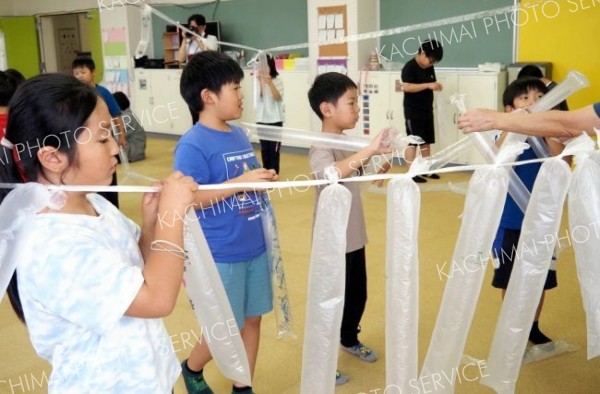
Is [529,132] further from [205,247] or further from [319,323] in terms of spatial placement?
[205,247]

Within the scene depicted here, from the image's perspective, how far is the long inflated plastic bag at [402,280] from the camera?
1.51 m

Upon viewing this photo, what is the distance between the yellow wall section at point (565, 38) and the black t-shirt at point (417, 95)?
946 mm

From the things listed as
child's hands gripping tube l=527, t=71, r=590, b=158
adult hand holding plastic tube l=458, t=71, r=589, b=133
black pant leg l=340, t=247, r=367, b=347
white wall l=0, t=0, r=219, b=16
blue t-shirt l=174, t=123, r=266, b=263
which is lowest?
black pant leg l=340, t=247, r=367, b=347

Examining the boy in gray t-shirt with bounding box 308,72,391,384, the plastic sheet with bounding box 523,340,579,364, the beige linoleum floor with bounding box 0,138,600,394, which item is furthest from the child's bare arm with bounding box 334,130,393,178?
the plastic sheet with bounding box 523,340,579,364

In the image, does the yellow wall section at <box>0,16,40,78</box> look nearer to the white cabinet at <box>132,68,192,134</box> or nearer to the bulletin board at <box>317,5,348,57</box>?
the white cabinet at <box>132,68,192,134</box>

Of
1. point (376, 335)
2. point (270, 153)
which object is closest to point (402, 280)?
point (376, 335)

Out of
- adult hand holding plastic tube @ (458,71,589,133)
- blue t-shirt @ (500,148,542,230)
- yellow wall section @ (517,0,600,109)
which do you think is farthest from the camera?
yellow wall section @ (517,0,600,109)

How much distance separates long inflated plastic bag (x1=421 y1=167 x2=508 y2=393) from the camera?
61.2 inches

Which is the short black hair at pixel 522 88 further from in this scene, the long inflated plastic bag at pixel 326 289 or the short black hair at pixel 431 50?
the short black hair at pixel 431 50

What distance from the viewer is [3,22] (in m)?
10.2

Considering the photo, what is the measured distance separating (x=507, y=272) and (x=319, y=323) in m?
1.02

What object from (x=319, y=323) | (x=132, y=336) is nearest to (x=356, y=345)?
(x=319, y=323)

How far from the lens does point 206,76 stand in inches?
74.5

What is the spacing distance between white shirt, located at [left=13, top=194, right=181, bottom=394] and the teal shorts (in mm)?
638
